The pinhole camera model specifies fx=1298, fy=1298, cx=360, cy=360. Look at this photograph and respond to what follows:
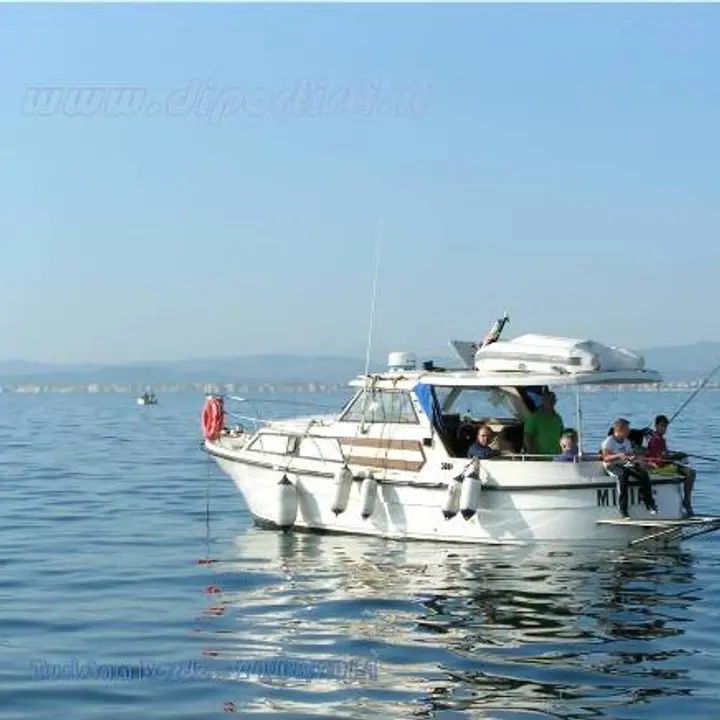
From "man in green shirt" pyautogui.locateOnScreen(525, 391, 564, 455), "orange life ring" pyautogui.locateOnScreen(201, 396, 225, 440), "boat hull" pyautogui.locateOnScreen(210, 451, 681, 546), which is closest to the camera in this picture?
"boat hull" pyautogui.locateOnScreen(210, 451, 681, 546)

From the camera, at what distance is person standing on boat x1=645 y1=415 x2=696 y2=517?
60.6 feet

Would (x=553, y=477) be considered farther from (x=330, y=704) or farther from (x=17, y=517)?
(x=17, y=517)

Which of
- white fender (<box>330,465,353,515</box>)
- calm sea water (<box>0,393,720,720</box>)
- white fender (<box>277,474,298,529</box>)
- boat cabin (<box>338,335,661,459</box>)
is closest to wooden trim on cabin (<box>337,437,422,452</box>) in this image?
boat cabin (<box>338,335,661,459</box>)

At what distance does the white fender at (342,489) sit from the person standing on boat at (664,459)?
14.6ft

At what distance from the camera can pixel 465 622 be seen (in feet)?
46.5

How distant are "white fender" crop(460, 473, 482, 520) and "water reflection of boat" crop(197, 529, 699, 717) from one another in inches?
25.0

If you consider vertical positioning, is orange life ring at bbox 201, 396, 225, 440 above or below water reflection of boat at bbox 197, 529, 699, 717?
above

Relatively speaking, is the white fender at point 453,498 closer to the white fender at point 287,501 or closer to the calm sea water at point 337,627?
the calm sea water at point 337,627

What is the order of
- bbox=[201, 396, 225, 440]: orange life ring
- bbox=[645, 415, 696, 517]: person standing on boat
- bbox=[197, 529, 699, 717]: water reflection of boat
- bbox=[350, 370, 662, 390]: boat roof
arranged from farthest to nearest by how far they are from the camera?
bbox=[201, 396, 225, 440]: orange life ring, bbox=[350, 370, 662, 390]: boat roof, bbox=[645, 415, 696, 517]: person standing on boat, bbox=[197, 529, 699, 717]: water reflection of boat

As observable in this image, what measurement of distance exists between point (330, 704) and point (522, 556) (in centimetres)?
730

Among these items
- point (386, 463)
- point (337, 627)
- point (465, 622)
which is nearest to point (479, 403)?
point (386, 463)

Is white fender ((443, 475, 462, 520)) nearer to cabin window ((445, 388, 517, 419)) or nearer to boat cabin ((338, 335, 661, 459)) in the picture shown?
boat cabin ((338, 335, 661, 459))

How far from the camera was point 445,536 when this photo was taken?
62.4 ft

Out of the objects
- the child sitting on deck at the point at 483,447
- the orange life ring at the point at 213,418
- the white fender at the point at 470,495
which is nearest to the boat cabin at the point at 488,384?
the child sitting on deck at the point at 483,447
